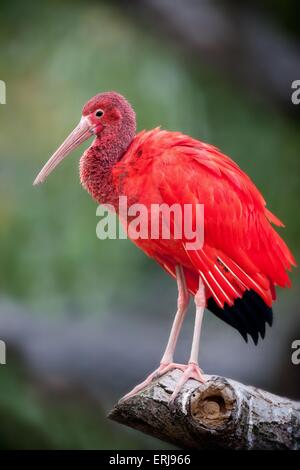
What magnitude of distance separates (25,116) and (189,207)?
84 centimetres

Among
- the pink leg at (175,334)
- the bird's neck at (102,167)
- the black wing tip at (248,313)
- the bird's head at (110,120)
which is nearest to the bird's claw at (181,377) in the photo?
the pink leg at (175,334)

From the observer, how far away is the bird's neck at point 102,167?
1.96 meters

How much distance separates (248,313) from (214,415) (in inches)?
14.4

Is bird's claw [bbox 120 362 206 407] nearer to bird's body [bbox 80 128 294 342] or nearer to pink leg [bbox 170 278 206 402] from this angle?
pink leg [bbox 170 278 206 402]

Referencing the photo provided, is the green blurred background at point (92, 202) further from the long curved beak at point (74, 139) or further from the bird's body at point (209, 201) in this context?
the bird's body at point (209, 201)

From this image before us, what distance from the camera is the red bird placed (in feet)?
6.26

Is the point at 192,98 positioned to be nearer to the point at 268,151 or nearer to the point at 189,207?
the point at 268,151

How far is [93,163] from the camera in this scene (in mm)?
1979

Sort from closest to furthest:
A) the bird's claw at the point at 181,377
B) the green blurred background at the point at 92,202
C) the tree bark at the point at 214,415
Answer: the tree bark at the point at 214,415 < the bird's claw at the point at 181,377 < the green blurred background at the point at 92,202

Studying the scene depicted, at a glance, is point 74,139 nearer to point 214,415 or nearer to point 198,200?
point 198,200

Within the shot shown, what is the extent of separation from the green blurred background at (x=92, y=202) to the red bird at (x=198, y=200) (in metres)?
0.46

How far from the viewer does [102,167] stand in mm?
1969

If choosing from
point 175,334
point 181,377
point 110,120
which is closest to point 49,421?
point 175,334

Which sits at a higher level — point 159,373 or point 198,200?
point 198,200
